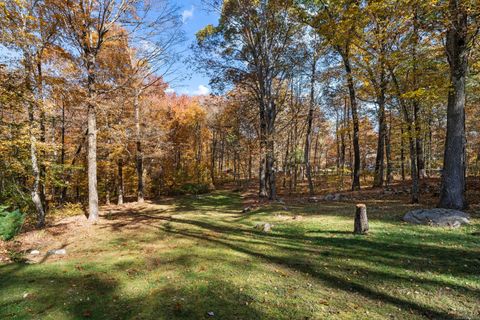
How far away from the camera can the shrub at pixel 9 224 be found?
7383mm

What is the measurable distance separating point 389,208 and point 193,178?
19.9 m

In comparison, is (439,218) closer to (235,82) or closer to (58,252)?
(58,252)

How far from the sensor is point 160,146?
18016mm

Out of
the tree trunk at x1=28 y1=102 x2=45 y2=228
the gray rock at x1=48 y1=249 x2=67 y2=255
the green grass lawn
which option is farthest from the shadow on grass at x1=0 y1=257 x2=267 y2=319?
the tree trunk at x1=28 y1=102 x2=45 y2=228

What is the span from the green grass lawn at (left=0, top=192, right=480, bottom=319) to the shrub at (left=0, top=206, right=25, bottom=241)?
1.26 meters

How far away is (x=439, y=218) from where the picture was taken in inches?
289

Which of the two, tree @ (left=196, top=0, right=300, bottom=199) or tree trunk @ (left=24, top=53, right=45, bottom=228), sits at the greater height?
tree @ (left=196, top=0, right=300, bottom=199)

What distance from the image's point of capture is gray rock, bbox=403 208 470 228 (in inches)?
280

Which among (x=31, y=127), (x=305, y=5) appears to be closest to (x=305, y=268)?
(x=31, y=127)

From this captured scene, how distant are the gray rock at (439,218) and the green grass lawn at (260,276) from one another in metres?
0.29

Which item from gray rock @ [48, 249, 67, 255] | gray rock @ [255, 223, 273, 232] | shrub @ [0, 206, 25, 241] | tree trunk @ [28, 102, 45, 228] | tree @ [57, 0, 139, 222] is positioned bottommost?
gray rock @ [48, 249, 67, 255]

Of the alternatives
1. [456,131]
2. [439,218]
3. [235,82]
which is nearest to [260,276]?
[439,218]

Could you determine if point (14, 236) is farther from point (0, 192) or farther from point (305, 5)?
point (305, 5)

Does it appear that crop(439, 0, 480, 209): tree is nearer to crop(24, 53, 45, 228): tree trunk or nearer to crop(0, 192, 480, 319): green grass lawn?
crop(0, 192, 480, 319): green grass lawn
